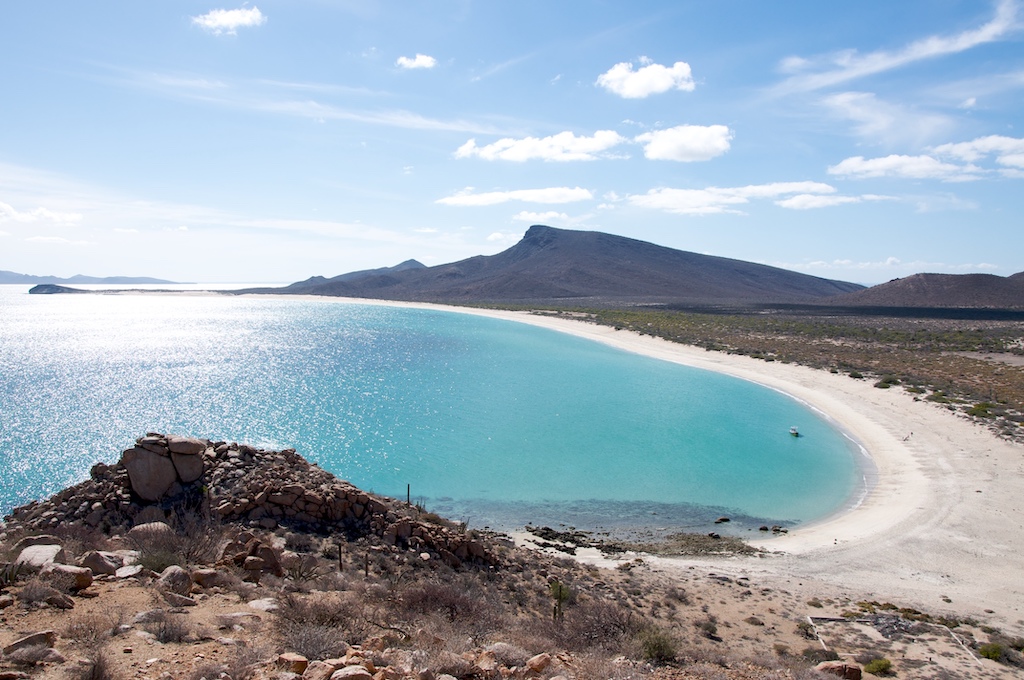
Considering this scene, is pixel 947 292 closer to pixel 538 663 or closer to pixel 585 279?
pixel 585 279

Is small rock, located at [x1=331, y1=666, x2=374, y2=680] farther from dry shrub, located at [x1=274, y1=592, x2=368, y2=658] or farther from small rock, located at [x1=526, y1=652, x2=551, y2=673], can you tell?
small rock, located at [x1=526, y1=652, x2=551, y2=673]

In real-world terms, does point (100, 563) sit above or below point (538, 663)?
above

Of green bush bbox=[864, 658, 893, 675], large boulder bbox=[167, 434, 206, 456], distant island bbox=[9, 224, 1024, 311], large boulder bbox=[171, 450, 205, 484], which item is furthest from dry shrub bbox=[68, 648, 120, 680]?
distant island bbox=[9, 224, 1024, 311]

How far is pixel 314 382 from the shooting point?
34188mm

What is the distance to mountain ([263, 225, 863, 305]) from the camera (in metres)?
139

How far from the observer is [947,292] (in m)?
113

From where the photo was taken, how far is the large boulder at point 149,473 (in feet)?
31.9

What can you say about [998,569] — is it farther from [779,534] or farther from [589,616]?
[589,616]

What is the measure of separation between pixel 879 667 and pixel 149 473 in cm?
1086

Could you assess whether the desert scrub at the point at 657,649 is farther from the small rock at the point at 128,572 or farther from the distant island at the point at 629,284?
the distant island at the point at 629,284

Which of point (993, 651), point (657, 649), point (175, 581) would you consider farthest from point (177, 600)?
point (993, 651)

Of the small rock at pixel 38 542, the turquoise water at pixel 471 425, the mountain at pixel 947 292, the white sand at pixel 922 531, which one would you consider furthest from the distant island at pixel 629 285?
the small rock at pixel 38 542

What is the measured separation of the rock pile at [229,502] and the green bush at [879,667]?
17.6ft

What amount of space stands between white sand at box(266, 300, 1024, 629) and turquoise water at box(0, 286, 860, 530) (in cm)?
150
